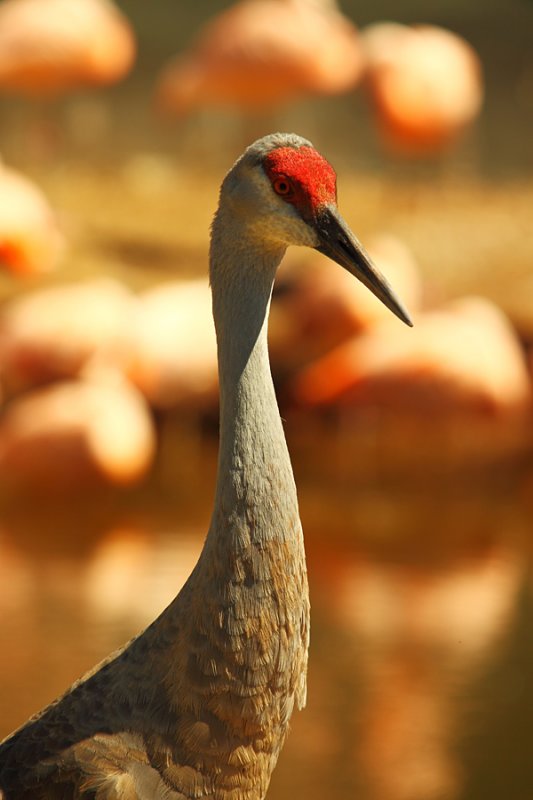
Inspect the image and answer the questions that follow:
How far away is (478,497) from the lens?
5277 mm

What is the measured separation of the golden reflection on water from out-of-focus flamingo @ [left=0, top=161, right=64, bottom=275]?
1.52m

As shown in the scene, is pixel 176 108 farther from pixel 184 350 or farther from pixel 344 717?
pixel 344 717

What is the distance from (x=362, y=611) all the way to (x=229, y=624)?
2122 mm

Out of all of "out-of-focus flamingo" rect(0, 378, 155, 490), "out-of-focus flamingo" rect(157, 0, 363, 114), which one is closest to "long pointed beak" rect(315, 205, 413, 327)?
"out-of-focus flamingo" rect(0, 378, 155, 490)

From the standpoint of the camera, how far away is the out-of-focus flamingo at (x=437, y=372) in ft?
18.5

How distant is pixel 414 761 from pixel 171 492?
219 centimetres

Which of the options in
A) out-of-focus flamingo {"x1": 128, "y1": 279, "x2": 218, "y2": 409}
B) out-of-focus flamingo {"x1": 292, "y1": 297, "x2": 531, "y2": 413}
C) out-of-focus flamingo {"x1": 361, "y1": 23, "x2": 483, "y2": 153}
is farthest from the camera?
out-of-focus flamingo {"x1": 361, "y1": 23, "x2": 483, "y2": 153}

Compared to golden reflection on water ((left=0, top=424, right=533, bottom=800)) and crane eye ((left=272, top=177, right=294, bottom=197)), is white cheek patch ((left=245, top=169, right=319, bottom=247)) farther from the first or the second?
golden reflection on water ((left=0, top=424, right=533, bottom=800))

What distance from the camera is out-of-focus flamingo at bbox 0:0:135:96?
24.7 ft

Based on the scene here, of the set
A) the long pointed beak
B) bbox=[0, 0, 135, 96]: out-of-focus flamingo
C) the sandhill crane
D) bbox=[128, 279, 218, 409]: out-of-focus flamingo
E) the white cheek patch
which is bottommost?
the sandhill crane

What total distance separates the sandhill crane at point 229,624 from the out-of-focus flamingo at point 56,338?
378cm

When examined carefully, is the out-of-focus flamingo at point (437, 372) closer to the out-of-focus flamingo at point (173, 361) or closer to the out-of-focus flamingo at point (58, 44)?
the out-of-focus flamingo at point (173, 361)

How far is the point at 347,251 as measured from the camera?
6.37ft

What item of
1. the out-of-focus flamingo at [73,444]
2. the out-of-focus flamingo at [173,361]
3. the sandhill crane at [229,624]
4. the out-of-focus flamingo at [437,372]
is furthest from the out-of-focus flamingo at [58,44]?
the sandhill crane at [229,624]
